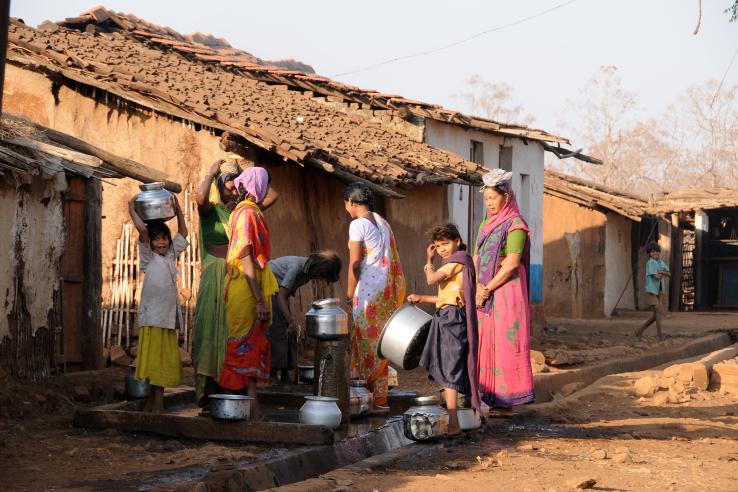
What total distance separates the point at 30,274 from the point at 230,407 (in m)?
3.35

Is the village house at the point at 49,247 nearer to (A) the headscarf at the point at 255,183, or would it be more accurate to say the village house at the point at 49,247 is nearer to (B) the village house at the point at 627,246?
(A) the headscarf at the point at 255,183

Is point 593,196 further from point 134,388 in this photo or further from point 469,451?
point 469,451

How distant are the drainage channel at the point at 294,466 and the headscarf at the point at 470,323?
58 centimetres

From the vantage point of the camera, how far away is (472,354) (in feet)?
26.1

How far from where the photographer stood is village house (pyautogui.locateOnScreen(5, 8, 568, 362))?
12.8m

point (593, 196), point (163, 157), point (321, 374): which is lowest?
point (321, 374)

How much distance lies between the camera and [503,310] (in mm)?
8289

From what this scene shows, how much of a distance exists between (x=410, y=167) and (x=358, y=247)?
6.78 meters

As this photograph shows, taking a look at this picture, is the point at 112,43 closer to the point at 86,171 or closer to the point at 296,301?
the point at 296,301

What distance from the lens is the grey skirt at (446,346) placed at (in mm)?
7898

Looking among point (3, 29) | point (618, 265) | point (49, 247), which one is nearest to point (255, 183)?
point (49, 247)

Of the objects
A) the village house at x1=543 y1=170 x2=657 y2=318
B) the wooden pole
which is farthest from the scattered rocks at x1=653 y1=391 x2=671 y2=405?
the village house at x1=543 y1=170 x2=657 y2=318

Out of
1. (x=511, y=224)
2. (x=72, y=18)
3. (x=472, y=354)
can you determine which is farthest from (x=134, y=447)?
(x=72, y=18)

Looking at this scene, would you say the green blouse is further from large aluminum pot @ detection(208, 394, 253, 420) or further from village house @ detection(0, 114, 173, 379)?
village house @ detection(0, 114, 173, 379)
